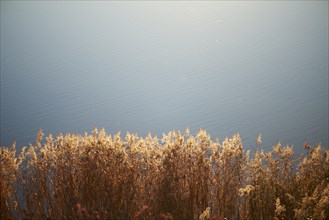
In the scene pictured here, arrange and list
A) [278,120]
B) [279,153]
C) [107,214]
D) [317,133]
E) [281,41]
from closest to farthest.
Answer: [107,214]
[279,153]
[317,133]
[278,120]
[281,41]

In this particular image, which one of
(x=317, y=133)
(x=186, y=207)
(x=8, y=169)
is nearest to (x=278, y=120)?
(x=317, y=133)

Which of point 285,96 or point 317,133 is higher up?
point 285,96

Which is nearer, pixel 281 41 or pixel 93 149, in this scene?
pixel 93 149

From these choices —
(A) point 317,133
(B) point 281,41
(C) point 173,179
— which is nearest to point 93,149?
(C) point 173,179

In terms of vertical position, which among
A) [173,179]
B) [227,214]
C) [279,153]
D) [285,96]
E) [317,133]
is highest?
[285,96]

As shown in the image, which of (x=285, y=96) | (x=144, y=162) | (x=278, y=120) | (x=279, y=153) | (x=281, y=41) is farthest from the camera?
(x=281, y=41)

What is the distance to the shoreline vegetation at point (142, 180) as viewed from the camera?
481 centimetres

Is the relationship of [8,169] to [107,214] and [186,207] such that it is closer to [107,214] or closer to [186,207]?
[107,214]

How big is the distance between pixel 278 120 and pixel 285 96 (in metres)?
2.37

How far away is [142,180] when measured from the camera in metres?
5.05

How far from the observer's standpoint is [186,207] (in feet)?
16.4

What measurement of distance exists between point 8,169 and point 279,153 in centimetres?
325

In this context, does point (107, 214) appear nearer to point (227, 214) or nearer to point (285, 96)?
point (227, 214)

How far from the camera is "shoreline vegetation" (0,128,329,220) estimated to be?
4.81m
